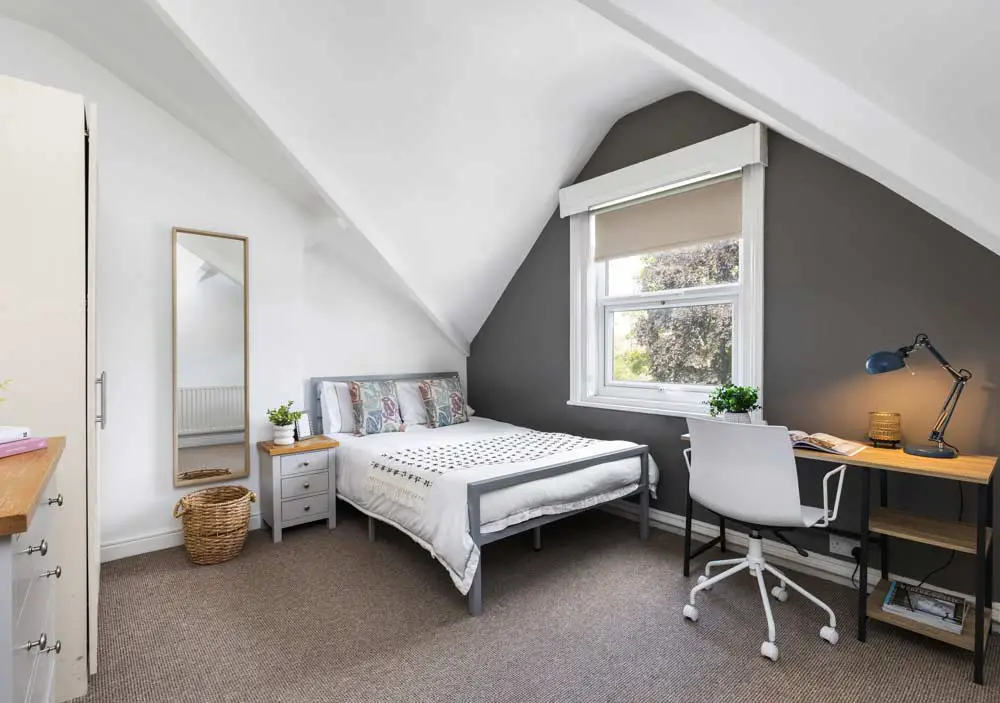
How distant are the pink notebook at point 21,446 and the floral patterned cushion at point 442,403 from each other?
2790mm

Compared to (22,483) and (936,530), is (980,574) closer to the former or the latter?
(936,530)

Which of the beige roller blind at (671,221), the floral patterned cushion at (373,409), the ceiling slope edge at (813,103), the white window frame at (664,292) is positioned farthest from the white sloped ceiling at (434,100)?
the ceiling slope edge at (813,103)

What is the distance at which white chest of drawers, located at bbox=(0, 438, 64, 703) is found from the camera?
0.90 m

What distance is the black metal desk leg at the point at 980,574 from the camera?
186 centimetres

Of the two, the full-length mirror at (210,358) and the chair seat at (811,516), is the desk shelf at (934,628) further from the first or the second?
the full-length mirror at (210,358)

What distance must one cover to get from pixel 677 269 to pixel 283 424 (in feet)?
8.83

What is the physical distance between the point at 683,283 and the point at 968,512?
1.78 m

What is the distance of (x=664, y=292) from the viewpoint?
3467 millimetres

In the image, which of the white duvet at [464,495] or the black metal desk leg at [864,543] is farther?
the white duvet at [464,495]

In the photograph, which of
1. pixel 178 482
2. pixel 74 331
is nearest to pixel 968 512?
pixel 74 331

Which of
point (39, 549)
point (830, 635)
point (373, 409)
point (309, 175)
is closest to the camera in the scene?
point (39, 549)

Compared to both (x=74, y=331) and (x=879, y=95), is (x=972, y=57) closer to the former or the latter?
(x=879, y=95)

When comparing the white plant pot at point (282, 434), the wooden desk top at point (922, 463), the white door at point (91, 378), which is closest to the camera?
the white door at point (91, 378)

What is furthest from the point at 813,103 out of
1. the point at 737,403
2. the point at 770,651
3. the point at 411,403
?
the point at 411,403
